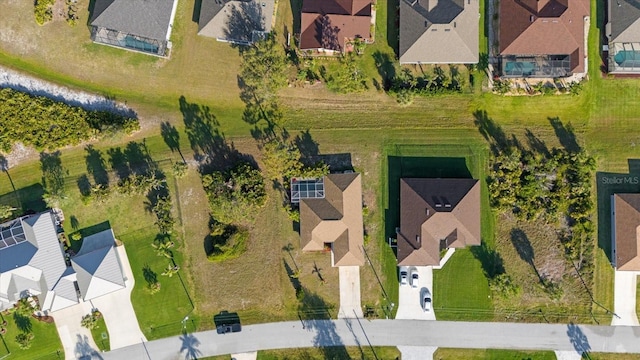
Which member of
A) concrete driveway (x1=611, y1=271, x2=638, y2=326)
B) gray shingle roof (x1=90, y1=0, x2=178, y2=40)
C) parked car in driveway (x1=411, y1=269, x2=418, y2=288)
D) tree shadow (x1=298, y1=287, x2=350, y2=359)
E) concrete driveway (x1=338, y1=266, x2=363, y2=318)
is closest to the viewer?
gray shingle roof (x1=90, y1=0, x2=178, y2=40)

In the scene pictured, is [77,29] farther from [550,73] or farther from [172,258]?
[550,73]

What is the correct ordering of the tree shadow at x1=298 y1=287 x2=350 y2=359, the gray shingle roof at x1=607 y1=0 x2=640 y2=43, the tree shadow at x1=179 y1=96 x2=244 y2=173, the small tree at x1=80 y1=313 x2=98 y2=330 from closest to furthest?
1. the gray shingle roof at x1=607 y1=0 x2=640 y2=43
2. the small tree at x1=80 y1=313 x2=98 y2=330
3. the tree shadow at x1=298 y1=287 x2=350 y2=359
4. the tree shadow at x1=179 y1=96 x2=244 y2=173

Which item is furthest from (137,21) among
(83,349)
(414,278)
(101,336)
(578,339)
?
(578,339)

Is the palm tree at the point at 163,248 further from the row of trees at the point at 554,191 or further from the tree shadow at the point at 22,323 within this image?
the row of trees at the point at 554,191

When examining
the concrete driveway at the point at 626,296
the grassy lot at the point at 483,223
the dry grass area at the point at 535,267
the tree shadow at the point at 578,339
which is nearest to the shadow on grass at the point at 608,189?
the concrete driveway at the point at 626,296

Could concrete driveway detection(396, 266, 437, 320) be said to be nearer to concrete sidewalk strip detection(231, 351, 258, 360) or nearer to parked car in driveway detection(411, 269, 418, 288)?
parked car in driveway detection(411, 269, 418, 288)

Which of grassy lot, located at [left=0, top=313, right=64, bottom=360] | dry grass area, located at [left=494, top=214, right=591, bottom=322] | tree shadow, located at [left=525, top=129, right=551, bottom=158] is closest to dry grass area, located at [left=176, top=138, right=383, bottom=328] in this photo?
dry grass area, located at [left=494, top=214, right=591, bottom=322]
